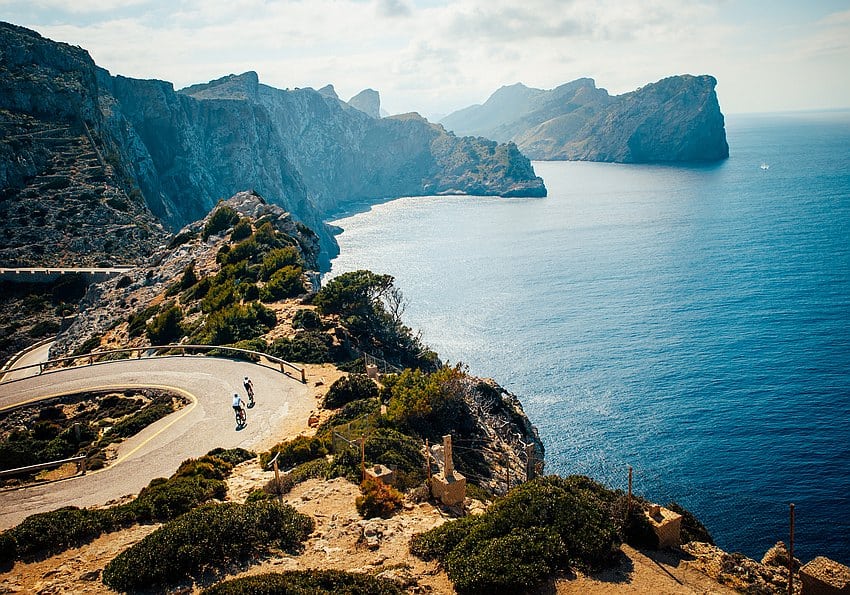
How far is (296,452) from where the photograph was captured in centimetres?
2641

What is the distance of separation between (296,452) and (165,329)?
32.1m

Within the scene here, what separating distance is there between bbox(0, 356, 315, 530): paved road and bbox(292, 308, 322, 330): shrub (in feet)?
24.7

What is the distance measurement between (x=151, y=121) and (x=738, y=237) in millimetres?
151131

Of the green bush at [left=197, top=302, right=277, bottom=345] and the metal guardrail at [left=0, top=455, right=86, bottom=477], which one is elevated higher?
the green bush at [left=197, top=302, right=277, bottom=345]

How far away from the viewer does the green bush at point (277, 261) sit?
63250mm

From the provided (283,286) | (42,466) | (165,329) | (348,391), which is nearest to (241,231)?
(283,286)

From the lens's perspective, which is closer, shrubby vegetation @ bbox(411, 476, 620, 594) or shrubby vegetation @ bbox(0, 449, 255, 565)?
shrubby vegetation @ bbox(411, 476, 620, 594)

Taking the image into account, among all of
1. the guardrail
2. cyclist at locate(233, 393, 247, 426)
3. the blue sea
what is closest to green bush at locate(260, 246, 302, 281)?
the guardrail

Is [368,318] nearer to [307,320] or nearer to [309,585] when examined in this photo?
[307,320]

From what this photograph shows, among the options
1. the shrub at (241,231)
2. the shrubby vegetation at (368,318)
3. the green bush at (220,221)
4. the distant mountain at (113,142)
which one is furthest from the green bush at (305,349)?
the distant mountain at (113,142)

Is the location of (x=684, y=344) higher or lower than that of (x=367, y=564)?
lower

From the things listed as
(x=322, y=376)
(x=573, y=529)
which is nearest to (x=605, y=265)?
(x=322, y=376)

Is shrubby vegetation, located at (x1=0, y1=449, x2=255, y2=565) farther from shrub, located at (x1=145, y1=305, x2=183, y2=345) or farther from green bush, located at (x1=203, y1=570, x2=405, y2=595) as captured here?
shrub, located at (x1=145, y1=305, x2=183, y2=345)

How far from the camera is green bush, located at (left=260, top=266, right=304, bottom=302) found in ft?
190
